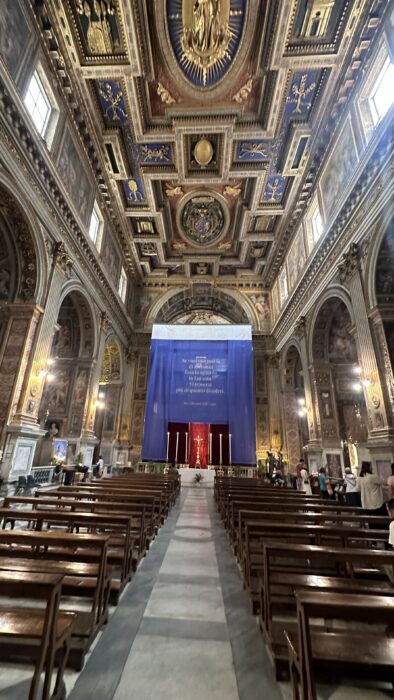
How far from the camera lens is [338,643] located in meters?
1.67

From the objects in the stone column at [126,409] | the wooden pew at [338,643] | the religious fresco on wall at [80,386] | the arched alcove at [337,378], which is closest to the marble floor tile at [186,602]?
the wooden pew at [338,643]

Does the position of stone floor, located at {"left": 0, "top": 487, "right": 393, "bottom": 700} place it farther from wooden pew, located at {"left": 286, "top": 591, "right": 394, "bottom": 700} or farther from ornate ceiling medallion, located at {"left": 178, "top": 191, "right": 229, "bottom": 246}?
ornate ceiling medallion, located at {"left": 178, "top": 191, "right": 229, "bottom": 246}

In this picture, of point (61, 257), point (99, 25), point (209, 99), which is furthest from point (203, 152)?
point (61, 257)

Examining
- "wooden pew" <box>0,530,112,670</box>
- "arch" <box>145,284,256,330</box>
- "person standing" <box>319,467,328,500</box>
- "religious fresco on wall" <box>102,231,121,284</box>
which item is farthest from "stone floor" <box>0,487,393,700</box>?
"arch" <box>145,284,256,330</box>

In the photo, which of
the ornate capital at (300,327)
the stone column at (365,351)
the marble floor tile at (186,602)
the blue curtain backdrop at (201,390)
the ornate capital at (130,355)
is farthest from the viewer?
the ornate capital at (130,355)

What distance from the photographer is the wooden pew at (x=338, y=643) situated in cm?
138

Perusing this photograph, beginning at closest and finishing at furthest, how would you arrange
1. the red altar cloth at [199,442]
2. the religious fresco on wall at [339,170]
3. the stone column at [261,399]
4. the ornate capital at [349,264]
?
1. the ornate capital at [349,264]
2. the religious fresco on wall at [339,170]
3. the stone column at [261,399]
4. the red altar cloth at [199,442]

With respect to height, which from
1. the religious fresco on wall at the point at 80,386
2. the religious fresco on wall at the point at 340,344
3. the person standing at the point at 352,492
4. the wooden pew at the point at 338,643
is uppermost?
the religious fresco on wall at the point at 340,344

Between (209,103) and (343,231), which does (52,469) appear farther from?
(209,103)

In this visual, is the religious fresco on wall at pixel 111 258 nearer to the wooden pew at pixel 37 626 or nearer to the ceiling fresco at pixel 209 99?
the ceiling fresco at pixel 209 99

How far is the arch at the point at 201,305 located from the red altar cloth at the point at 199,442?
729cm

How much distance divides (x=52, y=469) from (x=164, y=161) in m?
12.0

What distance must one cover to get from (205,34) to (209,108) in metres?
1.83

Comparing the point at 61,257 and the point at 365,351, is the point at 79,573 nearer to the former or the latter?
the point at 365,351
